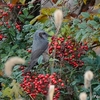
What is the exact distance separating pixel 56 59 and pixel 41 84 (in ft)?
1.02

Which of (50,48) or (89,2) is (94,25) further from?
(89,2)

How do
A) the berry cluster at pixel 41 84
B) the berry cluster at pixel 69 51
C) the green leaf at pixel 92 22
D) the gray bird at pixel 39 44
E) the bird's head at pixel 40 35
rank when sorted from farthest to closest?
the bird's head at pixel 40 35 < the gray bird at pixel 39 44 < the green leaf at pixel 92 22 < the berry cluster at pixel 69 51 < the berry cluster at pixel 41 84

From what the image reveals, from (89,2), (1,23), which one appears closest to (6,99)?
(1,23)

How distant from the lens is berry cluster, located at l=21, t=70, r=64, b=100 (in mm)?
3135

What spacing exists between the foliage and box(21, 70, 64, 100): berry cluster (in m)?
0.08

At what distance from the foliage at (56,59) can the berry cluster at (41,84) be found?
8 cm

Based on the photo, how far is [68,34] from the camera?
3.99 m

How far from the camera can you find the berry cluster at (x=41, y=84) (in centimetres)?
313

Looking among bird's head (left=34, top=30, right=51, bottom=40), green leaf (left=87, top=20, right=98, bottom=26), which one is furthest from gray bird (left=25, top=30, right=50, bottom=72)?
→ green leaf (left=87, top=20, right=98, bottom=26)

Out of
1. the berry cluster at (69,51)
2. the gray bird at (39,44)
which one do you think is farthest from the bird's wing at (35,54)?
the berry cluster at (69,51)

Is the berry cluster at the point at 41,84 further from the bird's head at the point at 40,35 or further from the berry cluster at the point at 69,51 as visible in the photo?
the bird's head at the point at 40,35

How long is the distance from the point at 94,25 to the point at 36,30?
27.3 inches

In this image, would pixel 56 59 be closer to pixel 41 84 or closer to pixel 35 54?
pixel 41 84

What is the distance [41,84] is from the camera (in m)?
3.13
